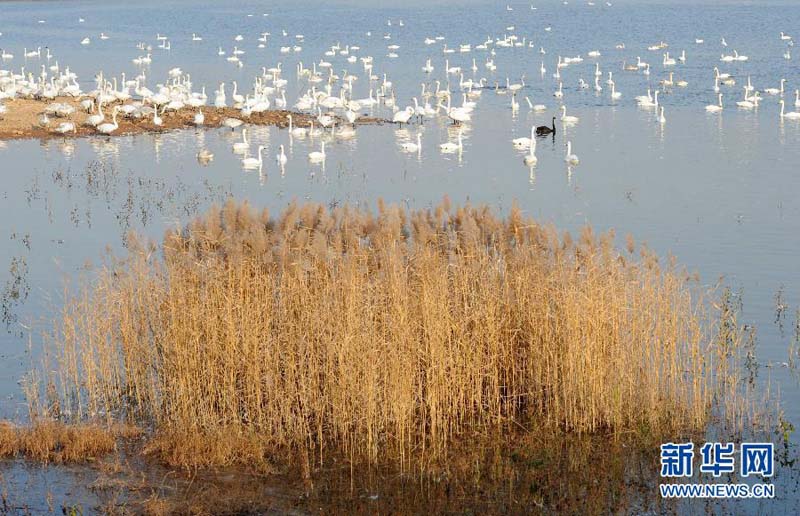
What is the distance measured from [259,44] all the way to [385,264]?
58.4m

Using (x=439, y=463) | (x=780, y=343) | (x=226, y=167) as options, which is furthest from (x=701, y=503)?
(x=226, y=167)

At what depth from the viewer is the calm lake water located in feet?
54.3

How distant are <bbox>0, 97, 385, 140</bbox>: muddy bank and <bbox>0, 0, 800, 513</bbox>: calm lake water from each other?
108cm

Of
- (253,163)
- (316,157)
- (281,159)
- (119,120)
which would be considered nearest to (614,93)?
(316,157)

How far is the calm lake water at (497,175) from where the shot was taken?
1655 cm

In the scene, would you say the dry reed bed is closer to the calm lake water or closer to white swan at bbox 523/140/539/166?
the calm lake water

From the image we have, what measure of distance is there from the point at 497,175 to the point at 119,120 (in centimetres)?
1288

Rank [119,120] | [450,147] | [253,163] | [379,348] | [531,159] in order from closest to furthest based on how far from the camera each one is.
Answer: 1. [379,348]
2. [253,163]
3. [531,159]
4. [450,147]
5. [119,120]

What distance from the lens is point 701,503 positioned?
376 inches

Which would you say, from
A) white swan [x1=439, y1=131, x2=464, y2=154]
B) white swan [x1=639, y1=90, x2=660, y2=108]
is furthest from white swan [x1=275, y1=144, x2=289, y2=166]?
white swan [x1=639, y1=90, x2=660, y2=108]

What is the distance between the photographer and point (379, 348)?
34.6 ft

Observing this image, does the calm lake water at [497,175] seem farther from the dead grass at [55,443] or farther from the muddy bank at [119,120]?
the muddy bank at [119,120]

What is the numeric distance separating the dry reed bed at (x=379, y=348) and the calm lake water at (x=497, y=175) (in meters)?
1.21

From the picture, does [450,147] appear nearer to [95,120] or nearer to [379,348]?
[95,120]
